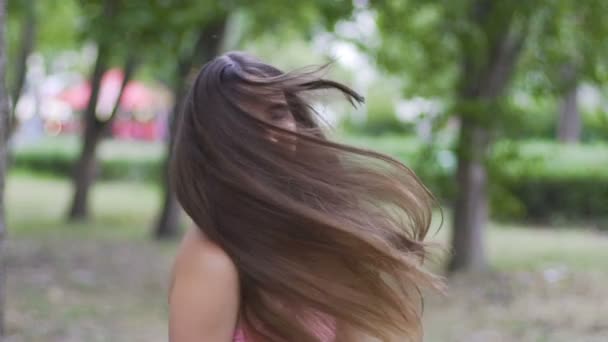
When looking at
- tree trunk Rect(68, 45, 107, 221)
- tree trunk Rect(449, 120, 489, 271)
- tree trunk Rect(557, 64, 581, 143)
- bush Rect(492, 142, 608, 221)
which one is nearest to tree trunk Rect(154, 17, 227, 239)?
Answer: tree trunk Rect(68, 45, 107, 221)

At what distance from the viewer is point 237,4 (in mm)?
9898

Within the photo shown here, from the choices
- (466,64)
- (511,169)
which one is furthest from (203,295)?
(511,169)

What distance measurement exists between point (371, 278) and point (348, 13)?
7316 mm

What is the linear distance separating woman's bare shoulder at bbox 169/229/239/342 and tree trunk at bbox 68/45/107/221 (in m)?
14.4

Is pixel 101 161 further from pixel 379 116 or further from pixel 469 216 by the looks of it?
pixel 469 216

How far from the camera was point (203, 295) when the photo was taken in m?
1.85

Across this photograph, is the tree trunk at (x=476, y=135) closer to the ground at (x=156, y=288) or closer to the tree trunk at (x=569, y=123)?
the ground at (x=156, y=288)

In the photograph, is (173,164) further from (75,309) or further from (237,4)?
(237,4)

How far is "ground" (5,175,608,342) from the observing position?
7688 mm

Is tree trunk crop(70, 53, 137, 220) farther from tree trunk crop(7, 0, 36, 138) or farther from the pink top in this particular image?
the pink top

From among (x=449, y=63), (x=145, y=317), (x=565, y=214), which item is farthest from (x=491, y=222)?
(x=145, y=317)

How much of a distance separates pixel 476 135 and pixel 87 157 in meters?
8.32

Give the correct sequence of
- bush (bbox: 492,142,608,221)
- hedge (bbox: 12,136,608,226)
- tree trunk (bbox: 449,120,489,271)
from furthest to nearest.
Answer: bush (bbox: 492,142,608,221)
tree trunk (bbox: 449,120,489,271)
hedge (bbox: 12,136,608,226)

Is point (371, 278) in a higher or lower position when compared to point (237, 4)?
higher
